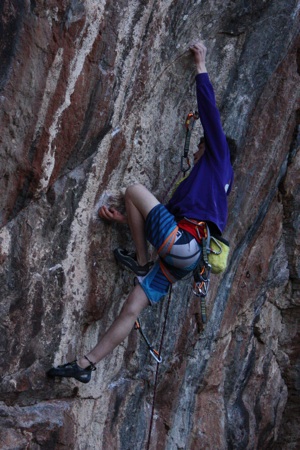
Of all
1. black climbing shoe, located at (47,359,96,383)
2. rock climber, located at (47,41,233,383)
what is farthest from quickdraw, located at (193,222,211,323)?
black climbing shoe, located at (47,359,96,383)

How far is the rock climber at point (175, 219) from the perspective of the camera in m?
5.09

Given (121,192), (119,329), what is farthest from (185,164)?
(119,329)

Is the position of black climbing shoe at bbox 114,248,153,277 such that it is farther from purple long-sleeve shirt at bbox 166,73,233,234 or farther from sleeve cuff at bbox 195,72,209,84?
sleeve cuff at bbox 195,72,209,84

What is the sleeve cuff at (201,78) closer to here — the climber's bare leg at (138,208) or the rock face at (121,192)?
the rock face at (121,192)

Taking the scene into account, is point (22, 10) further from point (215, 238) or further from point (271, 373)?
point (271, 373)

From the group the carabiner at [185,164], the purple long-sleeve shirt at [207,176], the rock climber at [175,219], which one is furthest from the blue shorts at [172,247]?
the carabiner at [185,164]

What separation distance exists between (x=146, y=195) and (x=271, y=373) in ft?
12.9

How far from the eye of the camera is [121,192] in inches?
215

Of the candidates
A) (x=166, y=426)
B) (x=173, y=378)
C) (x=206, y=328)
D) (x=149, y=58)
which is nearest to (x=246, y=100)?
(x=149, y=58)

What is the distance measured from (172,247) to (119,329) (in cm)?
75

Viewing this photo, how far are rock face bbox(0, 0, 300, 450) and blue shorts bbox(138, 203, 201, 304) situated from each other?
49 centimetres

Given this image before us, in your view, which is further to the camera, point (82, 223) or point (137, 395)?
Result: point (137, 395)

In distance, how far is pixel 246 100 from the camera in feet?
20.4

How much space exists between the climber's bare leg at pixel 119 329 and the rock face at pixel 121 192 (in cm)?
30
